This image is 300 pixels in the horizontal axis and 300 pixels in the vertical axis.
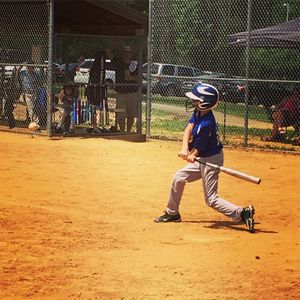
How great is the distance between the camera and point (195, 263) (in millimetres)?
6969

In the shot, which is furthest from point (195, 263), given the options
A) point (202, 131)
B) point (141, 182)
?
point (141, 182)

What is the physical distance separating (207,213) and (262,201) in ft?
4.12

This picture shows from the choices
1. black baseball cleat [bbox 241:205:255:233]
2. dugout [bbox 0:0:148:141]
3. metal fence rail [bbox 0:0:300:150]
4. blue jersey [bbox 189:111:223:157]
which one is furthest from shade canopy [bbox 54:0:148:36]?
black baseball cleat [bbox 241:205:255:233]

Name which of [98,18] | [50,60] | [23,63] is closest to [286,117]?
[98,18]

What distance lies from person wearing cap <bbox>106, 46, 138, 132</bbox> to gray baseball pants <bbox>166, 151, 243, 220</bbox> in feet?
31.3

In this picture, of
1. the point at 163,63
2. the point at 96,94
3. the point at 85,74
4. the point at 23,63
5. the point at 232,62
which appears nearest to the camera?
the point at 96,94

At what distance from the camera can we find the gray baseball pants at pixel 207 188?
8.84 m

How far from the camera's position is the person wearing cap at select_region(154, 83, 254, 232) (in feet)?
29.1

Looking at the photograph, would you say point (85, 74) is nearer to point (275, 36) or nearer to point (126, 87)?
point (126, 87)

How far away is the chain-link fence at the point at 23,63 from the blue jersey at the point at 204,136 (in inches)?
349

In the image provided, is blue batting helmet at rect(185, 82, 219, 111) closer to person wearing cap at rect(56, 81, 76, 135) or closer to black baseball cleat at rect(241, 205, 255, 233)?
black baseball cleat at rect(241, 205, 255, 233)

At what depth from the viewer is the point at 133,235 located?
812 centimetres

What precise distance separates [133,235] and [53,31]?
9991 mm

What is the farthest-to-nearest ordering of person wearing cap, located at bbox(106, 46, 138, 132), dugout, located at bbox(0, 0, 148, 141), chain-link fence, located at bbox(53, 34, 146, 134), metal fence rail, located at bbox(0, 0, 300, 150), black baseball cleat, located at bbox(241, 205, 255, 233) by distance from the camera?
person wearing cap, located at bbox(106, 46, 138, 132) < chain-link fence, located at bbox(53, 34, 146, 134) < metal fence rail, located at bbox(0, 0, 300, 150) < dugout, located at bbox(0, 0, 148, 141) < black baseball cleat, located at bbox(241, 205, 255, 233)
